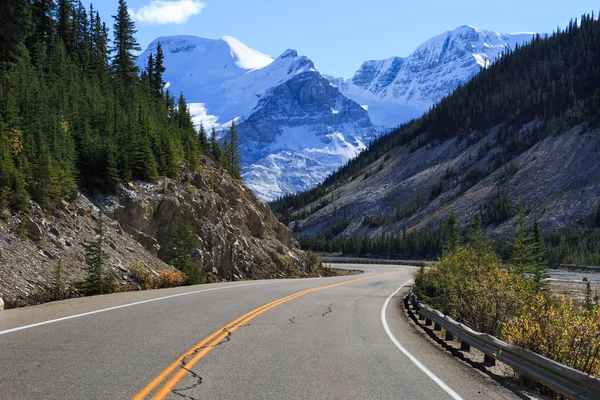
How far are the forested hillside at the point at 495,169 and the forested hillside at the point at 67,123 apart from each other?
6460cm

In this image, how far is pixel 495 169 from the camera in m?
131

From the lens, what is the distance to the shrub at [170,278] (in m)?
20.5

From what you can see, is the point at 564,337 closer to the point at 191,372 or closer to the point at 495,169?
the point at 191,372

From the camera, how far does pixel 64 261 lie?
53.0 ft

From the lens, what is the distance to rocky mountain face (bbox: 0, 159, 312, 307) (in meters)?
14.7

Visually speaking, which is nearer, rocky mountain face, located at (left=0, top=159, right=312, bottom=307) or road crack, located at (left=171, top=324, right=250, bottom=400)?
road crack, located at (left=171, top=324, right=250, bottom=400)

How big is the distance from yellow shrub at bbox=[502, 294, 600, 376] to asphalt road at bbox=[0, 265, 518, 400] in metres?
1.04

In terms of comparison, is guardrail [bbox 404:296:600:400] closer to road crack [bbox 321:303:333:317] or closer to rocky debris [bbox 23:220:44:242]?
road crack [bbox 321:303:333:317]

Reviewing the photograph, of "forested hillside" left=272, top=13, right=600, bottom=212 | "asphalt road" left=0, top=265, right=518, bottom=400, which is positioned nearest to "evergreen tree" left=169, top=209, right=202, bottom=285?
"asphalt road" left=0, top=265, right=518, bottom=400

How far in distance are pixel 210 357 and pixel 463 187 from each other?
131597 mm

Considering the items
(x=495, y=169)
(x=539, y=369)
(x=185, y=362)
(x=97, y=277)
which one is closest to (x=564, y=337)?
(x=539, y=369)

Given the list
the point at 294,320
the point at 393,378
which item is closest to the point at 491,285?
the point at 294,320

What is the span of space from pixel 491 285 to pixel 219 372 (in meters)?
7.58

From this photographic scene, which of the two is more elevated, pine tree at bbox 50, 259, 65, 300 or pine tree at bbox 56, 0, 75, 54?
pine tree at bbox 56, 0, 75, 54
